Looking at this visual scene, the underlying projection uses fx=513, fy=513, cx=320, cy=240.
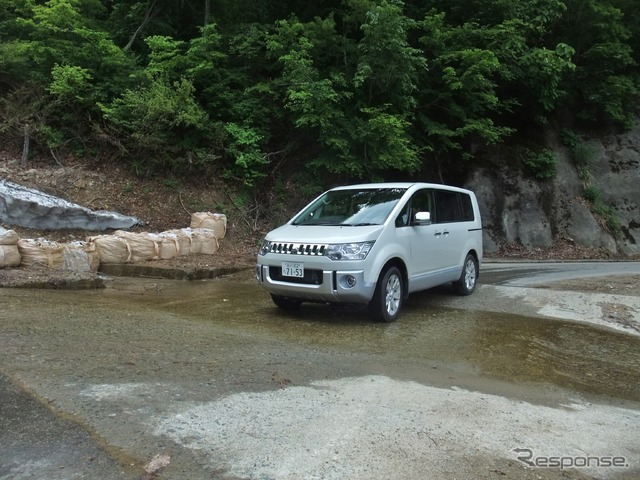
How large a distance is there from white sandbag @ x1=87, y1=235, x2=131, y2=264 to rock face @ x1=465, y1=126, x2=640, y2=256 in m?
11.5

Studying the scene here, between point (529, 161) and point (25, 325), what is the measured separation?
17151 mm

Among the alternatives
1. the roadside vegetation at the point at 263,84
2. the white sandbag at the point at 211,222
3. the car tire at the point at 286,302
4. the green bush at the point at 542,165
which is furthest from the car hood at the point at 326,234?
the green bush at the point at 542,165

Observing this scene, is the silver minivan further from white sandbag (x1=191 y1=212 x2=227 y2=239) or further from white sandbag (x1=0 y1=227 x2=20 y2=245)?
white sandbag (x1=191 y1=212 x2=227 y2=239)

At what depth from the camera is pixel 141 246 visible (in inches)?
Answer: 412

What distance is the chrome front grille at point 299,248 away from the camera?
6.30 metres

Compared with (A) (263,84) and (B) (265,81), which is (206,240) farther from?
(B) (265,81)

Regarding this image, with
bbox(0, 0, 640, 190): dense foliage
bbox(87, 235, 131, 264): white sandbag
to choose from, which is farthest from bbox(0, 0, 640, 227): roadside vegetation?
bbox(87, 235, 131, 264): white sandbag

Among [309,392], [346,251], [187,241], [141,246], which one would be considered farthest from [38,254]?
[309,392]

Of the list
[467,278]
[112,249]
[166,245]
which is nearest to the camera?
[467,278]

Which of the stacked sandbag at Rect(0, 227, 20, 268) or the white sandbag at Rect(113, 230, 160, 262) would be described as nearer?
the stacked sandbag at Rect(0, 227, 20, 268)

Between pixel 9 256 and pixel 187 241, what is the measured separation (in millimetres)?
3550

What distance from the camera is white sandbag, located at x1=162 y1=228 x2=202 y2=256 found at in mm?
11188

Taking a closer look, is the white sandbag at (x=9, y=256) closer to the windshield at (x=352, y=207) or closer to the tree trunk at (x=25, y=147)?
the windshield at (x=352, y=207)

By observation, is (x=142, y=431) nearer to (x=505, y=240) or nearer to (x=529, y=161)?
(x=505, y=240)
